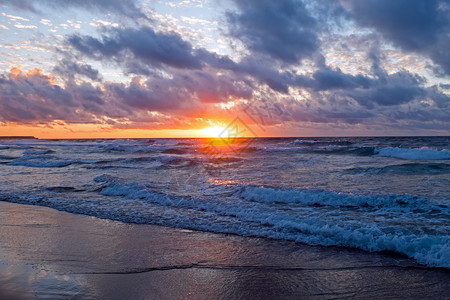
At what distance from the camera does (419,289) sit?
3.91 meters

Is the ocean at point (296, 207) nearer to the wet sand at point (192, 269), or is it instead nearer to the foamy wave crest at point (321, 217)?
the foamy wave crest at point (321, 217)

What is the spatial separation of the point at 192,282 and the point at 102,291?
1145mm

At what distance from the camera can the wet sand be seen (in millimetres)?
3768

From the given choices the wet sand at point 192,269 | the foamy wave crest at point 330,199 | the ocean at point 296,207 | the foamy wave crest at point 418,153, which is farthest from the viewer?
the foamy wave crest at point 418,153

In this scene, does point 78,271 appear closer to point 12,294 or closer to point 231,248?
point 12,294

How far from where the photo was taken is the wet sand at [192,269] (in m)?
3.77

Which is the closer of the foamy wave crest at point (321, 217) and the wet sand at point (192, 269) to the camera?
the wet sand at point (192, 269)

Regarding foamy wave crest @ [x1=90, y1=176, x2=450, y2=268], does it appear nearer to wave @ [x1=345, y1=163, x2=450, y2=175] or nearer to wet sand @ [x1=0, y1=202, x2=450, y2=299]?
wet sand @ [x1=0, y1=202, x2=450, y2=299]

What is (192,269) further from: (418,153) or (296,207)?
(418,153)

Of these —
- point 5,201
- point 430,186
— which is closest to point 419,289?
point 430,186

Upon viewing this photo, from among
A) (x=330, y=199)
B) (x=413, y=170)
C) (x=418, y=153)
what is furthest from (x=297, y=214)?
(x=418, y=153)

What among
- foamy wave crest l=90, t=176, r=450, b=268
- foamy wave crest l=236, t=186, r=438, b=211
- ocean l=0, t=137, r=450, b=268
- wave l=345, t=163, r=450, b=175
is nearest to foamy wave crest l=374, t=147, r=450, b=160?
wave l=345, t=163, r=450, b=175

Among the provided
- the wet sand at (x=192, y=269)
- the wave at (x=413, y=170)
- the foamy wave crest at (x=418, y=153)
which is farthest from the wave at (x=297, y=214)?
the foamy wave crest at (x=418, y=153)

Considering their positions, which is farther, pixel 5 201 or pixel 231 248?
pixel 5 201
